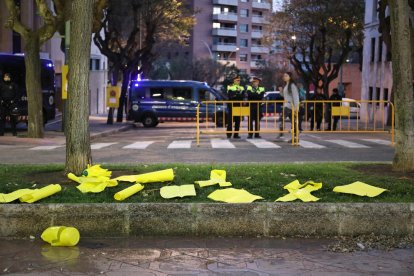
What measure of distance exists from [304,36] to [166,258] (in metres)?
41.8

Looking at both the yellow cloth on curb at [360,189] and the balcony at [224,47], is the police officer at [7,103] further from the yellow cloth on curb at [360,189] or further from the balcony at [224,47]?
the balcony at [224,47]

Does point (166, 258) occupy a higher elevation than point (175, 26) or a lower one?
lower

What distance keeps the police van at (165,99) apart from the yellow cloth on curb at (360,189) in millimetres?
22953

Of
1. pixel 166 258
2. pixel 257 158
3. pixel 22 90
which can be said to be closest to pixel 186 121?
pixel 22 90

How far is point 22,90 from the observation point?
25.1m

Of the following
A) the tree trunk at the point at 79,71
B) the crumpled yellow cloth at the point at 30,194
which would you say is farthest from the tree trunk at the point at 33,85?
the crumpled yellow cloth at the point at 30,194

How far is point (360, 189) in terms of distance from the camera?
24.5 ft

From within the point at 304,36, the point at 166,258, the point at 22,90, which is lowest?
the point at 166,258

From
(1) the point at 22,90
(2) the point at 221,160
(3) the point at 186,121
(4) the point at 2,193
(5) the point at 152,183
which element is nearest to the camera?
(4) the point at 2,193

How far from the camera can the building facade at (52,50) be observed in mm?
32469

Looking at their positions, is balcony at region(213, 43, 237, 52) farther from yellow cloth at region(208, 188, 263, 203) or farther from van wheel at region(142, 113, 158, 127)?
yellow cloth at region(208, 188, 263, 203)

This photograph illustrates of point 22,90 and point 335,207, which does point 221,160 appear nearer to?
point 335,207

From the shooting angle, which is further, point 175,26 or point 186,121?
point 175,26

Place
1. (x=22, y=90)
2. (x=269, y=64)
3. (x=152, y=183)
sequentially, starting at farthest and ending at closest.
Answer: (x=269, y=64), (x=22, y=90), (x=152, y=183)
